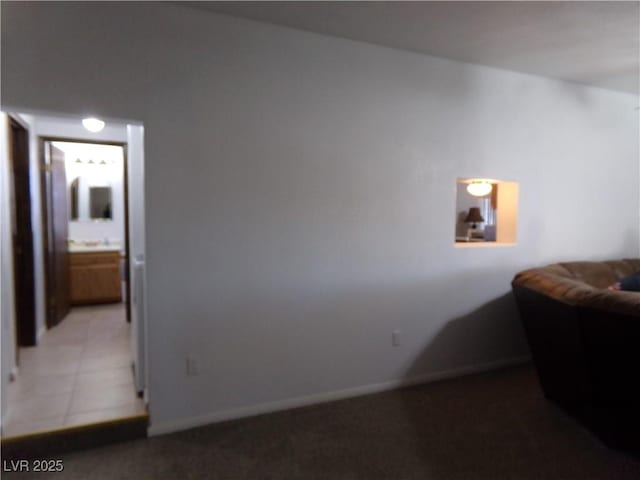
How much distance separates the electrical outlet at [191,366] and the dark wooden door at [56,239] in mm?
2685

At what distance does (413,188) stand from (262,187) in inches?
48.7

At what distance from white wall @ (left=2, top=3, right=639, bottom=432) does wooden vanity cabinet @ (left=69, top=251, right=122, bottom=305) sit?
3592 mm

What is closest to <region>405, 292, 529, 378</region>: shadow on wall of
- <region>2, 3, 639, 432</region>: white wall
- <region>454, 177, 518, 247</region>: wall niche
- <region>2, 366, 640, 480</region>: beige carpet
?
<region>2, 3, 639, 432</region>: white wall

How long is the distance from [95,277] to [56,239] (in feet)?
3.49

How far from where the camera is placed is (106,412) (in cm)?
232

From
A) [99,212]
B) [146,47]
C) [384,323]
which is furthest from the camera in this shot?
[99,212]

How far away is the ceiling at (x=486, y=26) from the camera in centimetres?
A: 219

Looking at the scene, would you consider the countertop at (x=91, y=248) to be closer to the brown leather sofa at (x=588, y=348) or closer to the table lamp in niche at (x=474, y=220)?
the table lamp in niche at (x=474, y=220)

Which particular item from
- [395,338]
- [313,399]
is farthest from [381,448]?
[395,338]

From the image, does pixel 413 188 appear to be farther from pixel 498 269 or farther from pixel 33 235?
pixel 33 235

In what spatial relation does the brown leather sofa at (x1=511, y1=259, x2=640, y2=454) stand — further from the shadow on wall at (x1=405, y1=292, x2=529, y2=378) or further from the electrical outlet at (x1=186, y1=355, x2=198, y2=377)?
the electrical outlet at (x1=186, y1=355, x2=198, y2=377)

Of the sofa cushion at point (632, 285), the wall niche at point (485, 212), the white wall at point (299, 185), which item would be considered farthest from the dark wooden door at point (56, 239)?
the sofa cushion at point (632, 285)

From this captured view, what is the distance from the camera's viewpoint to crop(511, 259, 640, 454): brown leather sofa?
1.83m

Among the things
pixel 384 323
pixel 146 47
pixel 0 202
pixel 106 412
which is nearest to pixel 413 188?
pixel 384 323
